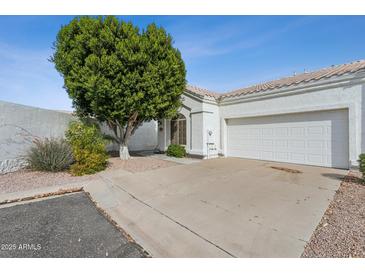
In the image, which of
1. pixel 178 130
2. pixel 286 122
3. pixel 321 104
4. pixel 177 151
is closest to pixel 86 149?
pixel 177 151

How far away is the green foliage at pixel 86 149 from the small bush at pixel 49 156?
0.39 metres

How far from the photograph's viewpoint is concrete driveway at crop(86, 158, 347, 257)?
258cm

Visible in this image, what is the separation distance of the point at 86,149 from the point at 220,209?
18.4 feet

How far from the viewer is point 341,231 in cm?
275

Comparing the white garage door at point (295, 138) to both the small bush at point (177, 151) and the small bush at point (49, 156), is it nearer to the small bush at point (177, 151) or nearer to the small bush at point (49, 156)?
the small bush at point (177, 151)

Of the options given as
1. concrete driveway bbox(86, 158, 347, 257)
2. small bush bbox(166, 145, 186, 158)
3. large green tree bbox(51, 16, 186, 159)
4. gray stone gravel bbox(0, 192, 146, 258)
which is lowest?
gray stone gravel bbox(0, 192, 146, 258)

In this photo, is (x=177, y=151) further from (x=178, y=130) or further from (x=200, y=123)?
(x=200, y=123)

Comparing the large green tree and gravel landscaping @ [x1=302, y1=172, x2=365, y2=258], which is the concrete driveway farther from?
the large green tree

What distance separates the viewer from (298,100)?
7.92 m

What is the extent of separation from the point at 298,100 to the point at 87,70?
8.83 meters

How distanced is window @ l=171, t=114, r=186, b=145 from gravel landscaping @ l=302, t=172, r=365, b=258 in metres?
7.97

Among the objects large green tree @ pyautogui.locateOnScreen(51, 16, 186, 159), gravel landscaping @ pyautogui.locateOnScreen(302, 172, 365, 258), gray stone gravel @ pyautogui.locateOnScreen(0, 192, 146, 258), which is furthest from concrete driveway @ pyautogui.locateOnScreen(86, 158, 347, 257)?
large green tree @ pyautogui.locateOnScreen(51, 16, 186, 159)

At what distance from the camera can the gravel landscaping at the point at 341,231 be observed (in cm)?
232

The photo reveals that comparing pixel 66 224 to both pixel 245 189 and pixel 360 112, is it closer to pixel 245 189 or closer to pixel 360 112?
pixel 245 189
